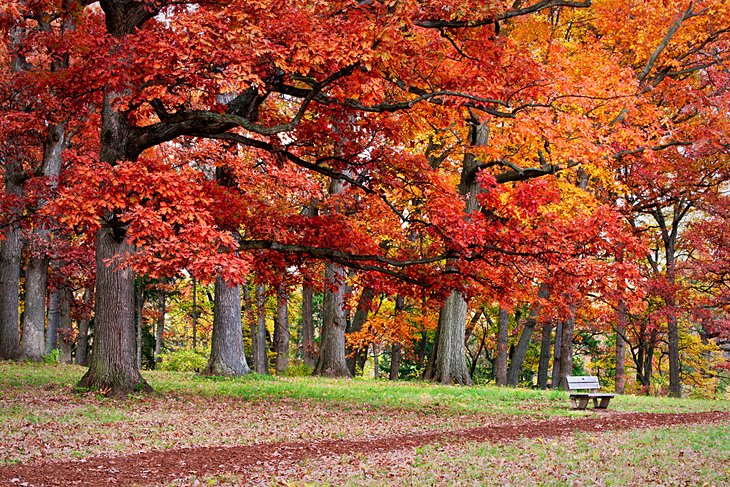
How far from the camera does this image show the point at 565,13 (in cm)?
2408

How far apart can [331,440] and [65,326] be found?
2170cm

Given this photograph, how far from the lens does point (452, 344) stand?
862 inches

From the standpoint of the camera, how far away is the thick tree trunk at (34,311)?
21.9 meters

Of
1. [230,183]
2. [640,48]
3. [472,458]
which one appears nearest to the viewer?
[472,458]

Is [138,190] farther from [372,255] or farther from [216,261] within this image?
[372,255]

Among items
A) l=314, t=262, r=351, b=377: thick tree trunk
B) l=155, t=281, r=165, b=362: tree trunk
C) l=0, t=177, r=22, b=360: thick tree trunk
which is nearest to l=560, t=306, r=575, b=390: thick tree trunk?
l=314, t=262, r=351, b=377: thick tree trunk

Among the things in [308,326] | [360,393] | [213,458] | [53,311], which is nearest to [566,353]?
[360,393]

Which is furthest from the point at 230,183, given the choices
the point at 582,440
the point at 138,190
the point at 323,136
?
the point at 582,440

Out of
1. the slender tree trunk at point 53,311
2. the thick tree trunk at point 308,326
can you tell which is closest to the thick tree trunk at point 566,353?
the thick tree trunk at point 308,326

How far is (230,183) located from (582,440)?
482 inches

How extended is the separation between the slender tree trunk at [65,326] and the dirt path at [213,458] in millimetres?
20521

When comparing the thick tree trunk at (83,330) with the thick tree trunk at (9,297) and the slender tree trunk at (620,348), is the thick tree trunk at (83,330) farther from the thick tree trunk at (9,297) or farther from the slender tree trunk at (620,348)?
the slender tree trunk at (620,348)

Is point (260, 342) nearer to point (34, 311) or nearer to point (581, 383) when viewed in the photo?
point (34, 311)

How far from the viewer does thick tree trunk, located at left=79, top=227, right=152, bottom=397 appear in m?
14.0
